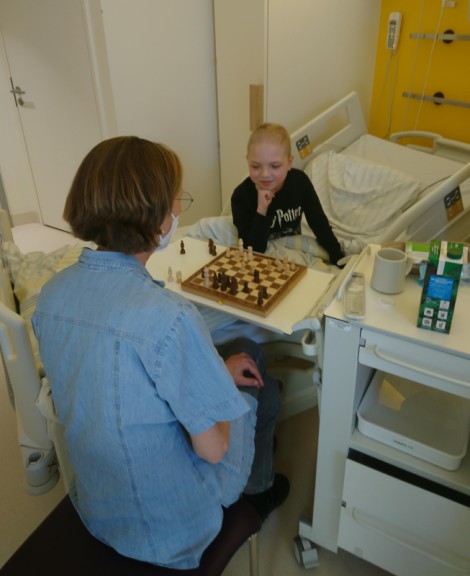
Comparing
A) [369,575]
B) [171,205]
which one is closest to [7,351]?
[171,205]

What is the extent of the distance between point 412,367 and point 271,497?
893 millimetres

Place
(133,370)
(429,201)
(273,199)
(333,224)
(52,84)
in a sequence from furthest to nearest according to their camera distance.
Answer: (52,84), (333,224), (273,199), (429,201), (133,370)

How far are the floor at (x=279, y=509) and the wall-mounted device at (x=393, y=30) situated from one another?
2.18m

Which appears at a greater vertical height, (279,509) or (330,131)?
(330,131)

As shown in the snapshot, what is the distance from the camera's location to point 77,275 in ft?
2.85

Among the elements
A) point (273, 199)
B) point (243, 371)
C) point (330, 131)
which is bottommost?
point (243, 371)

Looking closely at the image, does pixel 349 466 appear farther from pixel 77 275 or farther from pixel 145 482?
pixel 77 275

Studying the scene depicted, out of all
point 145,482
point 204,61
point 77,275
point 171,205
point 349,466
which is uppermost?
point 204,61

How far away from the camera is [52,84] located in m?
3.24

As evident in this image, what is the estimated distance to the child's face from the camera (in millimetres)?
1831

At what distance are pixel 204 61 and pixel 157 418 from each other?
277 cm

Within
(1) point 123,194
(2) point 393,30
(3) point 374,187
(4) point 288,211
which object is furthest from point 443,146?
(1) point 123,194

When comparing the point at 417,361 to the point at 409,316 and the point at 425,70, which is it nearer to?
the point at 409,316

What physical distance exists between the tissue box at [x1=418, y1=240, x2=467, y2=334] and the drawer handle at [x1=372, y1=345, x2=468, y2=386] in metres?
0.09
